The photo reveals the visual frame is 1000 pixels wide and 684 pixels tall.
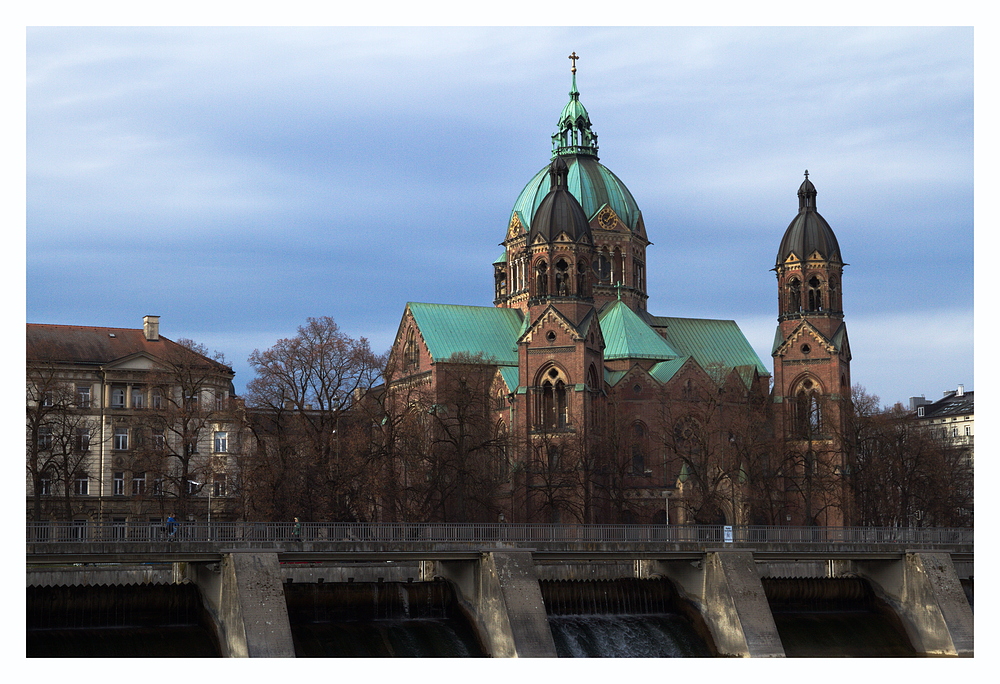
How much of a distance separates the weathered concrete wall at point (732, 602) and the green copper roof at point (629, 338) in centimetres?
4129

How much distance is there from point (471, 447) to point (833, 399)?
3047 cm

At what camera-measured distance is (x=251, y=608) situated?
135 ft

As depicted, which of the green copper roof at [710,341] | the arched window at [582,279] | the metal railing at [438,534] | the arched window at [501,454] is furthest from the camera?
the green copper roof at [710,341]

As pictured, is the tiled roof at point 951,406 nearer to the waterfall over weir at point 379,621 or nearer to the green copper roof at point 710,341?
the green copper roof at point 710,341

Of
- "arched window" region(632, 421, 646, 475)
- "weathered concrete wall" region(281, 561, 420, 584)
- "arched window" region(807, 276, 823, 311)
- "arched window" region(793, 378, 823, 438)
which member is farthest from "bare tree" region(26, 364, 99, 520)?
"arched window" region(807, 276, 823, 311)

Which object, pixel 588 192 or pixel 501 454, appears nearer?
pixel 501 454

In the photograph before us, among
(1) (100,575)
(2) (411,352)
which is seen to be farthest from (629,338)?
(1) (100,575)

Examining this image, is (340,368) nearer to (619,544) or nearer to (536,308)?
(619,544)

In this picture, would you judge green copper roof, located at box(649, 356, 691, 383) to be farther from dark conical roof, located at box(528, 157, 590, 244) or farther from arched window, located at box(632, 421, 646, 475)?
dark conical roof, located at box(528, 157, 590, 244)

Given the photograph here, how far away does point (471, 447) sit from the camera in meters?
68.2

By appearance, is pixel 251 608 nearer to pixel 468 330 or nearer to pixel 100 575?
pixel 100 575

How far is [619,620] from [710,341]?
54.3 m

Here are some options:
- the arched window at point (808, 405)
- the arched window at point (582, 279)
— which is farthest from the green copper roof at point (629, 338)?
the arched window at point (808, 405)

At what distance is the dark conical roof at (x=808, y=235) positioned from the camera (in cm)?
9238
